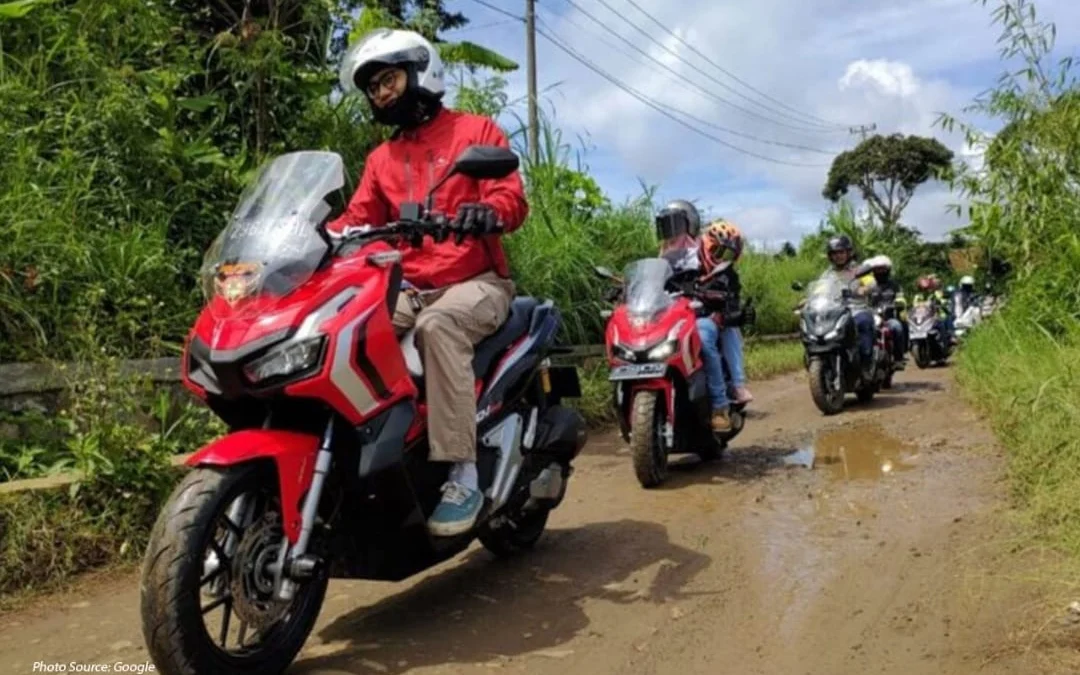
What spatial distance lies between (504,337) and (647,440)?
2.13 metres

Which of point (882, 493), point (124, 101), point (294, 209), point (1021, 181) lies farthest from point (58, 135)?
point (1021, 181)

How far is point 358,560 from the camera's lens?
3.44 metres

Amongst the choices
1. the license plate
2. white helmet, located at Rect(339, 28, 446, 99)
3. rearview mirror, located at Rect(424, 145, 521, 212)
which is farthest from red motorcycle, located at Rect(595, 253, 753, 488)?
rearview mirror, located at Rect(424, 145, 521, 212)

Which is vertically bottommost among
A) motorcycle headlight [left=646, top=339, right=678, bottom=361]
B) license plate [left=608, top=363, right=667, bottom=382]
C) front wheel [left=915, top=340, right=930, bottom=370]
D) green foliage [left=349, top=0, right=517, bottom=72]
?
front wheel [left=915, top=340, right=930, bottom=370]

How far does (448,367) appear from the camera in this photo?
3.60 meters

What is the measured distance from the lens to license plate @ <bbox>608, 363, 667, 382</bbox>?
621 centimetres

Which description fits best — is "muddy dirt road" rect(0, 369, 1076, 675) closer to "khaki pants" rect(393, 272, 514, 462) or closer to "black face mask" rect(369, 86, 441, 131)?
"khaki pants" rect(393, 272, 514, 462)

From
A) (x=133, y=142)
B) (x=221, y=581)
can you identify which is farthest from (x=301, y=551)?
(x=133, y=142)

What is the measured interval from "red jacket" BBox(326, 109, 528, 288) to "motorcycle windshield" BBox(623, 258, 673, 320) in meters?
2.45

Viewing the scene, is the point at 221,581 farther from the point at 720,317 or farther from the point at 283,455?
the point at 720,317

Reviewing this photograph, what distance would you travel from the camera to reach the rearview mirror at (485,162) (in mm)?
3453

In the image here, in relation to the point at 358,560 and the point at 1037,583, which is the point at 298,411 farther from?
the point at 1037,583

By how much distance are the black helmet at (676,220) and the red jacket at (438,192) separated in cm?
330

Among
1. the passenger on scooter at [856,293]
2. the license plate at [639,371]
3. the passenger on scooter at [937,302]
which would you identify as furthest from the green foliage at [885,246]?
the license plate at [639,371]
